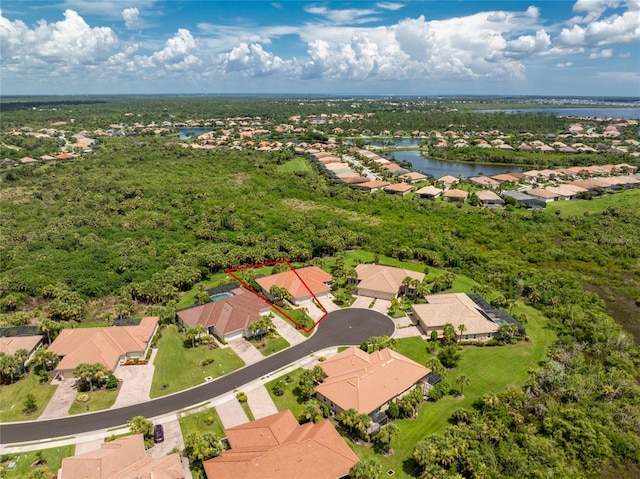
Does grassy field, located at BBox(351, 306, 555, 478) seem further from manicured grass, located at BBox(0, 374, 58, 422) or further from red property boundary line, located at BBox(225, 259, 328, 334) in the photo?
manicured grass, located at BBox(0, 374, 58, 422)

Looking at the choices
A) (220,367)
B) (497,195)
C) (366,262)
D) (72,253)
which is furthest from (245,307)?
(497,195)

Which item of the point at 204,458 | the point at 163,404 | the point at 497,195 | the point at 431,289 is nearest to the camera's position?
the point at 204,458

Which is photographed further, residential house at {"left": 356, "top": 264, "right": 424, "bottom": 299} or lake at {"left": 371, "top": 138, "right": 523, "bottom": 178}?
lake at {"left": 371, "top": 138, "right": 523, "bottom": 178}

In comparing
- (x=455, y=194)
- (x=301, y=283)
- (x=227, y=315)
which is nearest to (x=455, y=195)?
(x=455, y=194)

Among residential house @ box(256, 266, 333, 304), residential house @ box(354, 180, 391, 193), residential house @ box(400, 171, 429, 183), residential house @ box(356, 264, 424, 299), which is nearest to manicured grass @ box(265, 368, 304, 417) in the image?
residential house @ box(256, 266, 333, 304)

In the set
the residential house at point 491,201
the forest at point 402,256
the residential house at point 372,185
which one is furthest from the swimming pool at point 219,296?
the residential house at point 491,201

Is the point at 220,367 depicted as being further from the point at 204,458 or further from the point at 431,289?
the point at 431,289

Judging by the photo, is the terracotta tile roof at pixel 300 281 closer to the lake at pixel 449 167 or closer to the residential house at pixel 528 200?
the residential house at pixel 528 200
